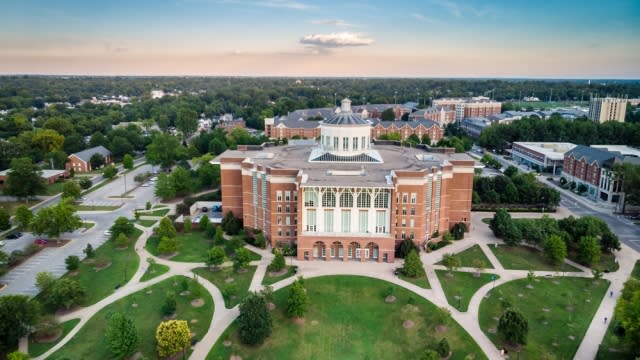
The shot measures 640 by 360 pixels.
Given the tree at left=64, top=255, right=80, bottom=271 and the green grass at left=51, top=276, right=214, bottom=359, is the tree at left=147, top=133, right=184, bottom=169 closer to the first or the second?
the tree at left=64, top=255, right=80, bottom=271

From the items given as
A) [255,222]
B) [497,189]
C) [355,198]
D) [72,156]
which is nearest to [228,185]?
[255,222]

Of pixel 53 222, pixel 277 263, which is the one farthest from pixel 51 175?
pixel 277 263

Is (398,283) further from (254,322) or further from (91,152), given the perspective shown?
(91,152)

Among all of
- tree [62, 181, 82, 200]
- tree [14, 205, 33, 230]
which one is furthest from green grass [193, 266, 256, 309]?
tree [62, 181, 82, 200]

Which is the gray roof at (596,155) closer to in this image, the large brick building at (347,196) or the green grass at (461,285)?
the large brick building at (347,196)

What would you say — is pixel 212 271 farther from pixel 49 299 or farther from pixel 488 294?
pixel 488 294
